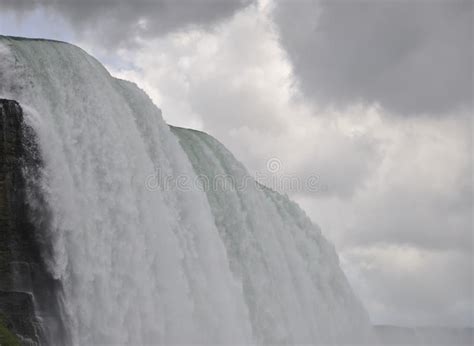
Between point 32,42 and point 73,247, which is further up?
point 32,42

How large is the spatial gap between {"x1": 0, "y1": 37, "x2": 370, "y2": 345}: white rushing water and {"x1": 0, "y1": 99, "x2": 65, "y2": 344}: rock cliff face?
1.99ft

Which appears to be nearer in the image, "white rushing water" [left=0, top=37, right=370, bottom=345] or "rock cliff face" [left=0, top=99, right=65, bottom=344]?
"rock cliff face" [left=0, top=99, right=65, bottom=344]

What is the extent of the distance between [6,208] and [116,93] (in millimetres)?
9377

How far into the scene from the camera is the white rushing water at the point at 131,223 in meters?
25.5

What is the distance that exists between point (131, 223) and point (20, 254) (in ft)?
18.5

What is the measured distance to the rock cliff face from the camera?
22609 mm

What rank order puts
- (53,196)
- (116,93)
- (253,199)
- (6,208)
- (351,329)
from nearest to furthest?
(6,208)
(53,196)
(116,93)
(253,199)
(351,329)

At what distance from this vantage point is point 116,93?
3158 cm

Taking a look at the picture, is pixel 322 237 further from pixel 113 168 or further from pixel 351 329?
pixel 113 168

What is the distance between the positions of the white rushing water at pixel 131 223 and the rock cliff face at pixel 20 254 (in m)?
0.61

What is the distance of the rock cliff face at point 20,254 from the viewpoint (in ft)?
74.2

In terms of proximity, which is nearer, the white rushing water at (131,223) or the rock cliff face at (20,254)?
the rock cliff face at (20,254)

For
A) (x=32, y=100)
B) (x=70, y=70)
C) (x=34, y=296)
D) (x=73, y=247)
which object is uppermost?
(x=70, y=70)

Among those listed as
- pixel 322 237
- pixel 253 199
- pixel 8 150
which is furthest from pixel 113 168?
pixel 322 237
